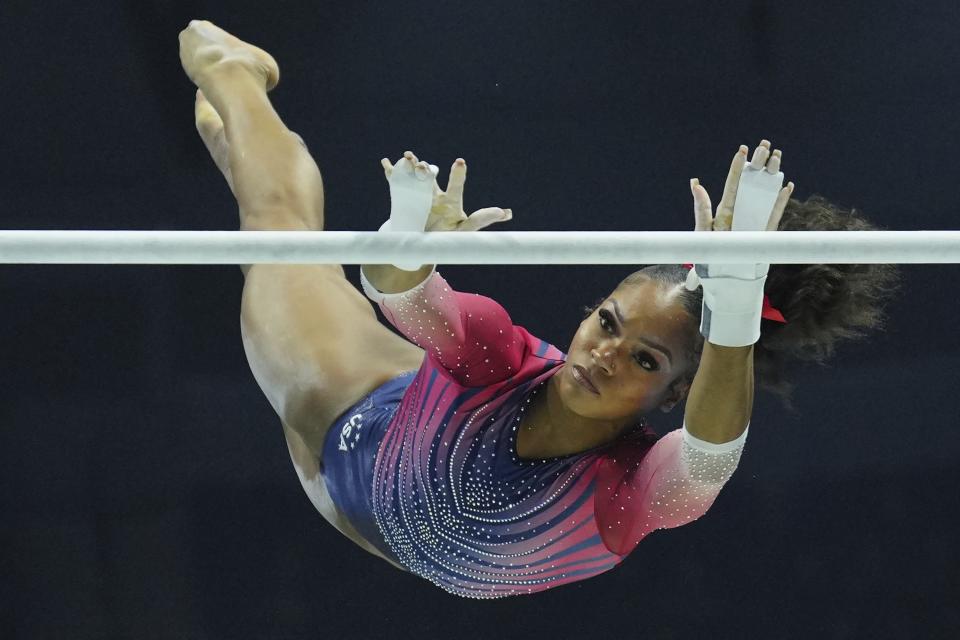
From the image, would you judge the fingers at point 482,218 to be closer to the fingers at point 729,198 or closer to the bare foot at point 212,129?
the fingers at point 729,198

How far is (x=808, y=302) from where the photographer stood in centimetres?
157

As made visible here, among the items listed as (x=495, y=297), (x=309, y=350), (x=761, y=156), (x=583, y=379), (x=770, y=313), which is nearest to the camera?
(x=761, y=156)

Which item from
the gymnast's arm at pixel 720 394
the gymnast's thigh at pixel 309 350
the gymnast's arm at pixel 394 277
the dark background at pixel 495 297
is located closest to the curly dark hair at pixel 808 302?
the gymnast's arm at pixel 720 394

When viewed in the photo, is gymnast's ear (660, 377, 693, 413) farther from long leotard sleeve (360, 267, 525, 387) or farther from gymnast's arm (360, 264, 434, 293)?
gymnast's arm (360, 264, 434, 293)

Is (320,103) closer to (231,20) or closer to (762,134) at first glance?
(231,20)

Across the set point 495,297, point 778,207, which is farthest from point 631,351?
point 495,297

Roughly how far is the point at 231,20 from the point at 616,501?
173 centimetres

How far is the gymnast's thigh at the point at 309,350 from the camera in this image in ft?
6.40

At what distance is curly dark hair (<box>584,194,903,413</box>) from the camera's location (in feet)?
5.14

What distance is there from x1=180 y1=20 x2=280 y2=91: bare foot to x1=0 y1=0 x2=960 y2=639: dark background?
621 mm

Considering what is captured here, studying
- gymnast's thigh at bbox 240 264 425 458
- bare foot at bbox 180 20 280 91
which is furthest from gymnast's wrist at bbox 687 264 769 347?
bare foot at bbox 180 20 280 91

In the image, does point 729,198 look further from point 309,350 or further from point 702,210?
point 309,350

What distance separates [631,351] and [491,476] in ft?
0.91

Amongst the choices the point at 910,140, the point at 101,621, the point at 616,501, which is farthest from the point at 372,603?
the point at 910,140
